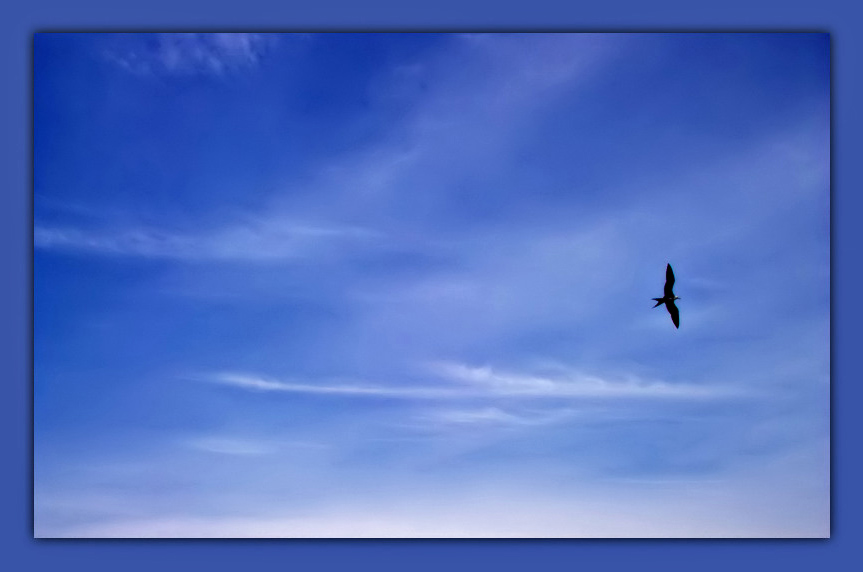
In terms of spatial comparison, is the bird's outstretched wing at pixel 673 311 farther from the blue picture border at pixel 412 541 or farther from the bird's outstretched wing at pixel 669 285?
the blue picture border at pixel 412 541

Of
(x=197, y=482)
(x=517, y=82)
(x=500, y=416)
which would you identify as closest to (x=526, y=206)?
(x=517, y=82)

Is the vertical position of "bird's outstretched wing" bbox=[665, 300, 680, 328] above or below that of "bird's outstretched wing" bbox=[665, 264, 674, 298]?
below

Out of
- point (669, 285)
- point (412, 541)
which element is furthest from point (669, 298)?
point (412, 541)

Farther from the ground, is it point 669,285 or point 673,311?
point 669,285

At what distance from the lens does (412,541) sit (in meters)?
4.95

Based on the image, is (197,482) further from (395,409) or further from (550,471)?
(550,471)

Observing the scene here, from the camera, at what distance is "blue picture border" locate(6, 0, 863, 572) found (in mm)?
4902

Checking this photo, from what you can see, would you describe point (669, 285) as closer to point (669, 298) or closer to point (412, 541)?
point (669, 298)

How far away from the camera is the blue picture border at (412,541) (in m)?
4.90

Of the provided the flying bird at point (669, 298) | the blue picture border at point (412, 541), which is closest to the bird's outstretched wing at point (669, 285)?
the flying bird at point (669, 298)

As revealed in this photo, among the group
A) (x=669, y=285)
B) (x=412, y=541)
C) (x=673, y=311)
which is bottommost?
(x=412, y=541)

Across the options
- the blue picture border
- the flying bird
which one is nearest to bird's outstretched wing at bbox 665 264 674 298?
the flying bird

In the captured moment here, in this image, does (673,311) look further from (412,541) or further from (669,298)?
(412,541)

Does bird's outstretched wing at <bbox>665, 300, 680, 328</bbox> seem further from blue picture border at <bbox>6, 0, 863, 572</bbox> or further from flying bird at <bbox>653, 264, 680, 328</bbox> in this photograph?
blue picture border at <bbox>6, 0, 863, 572</bbox>
